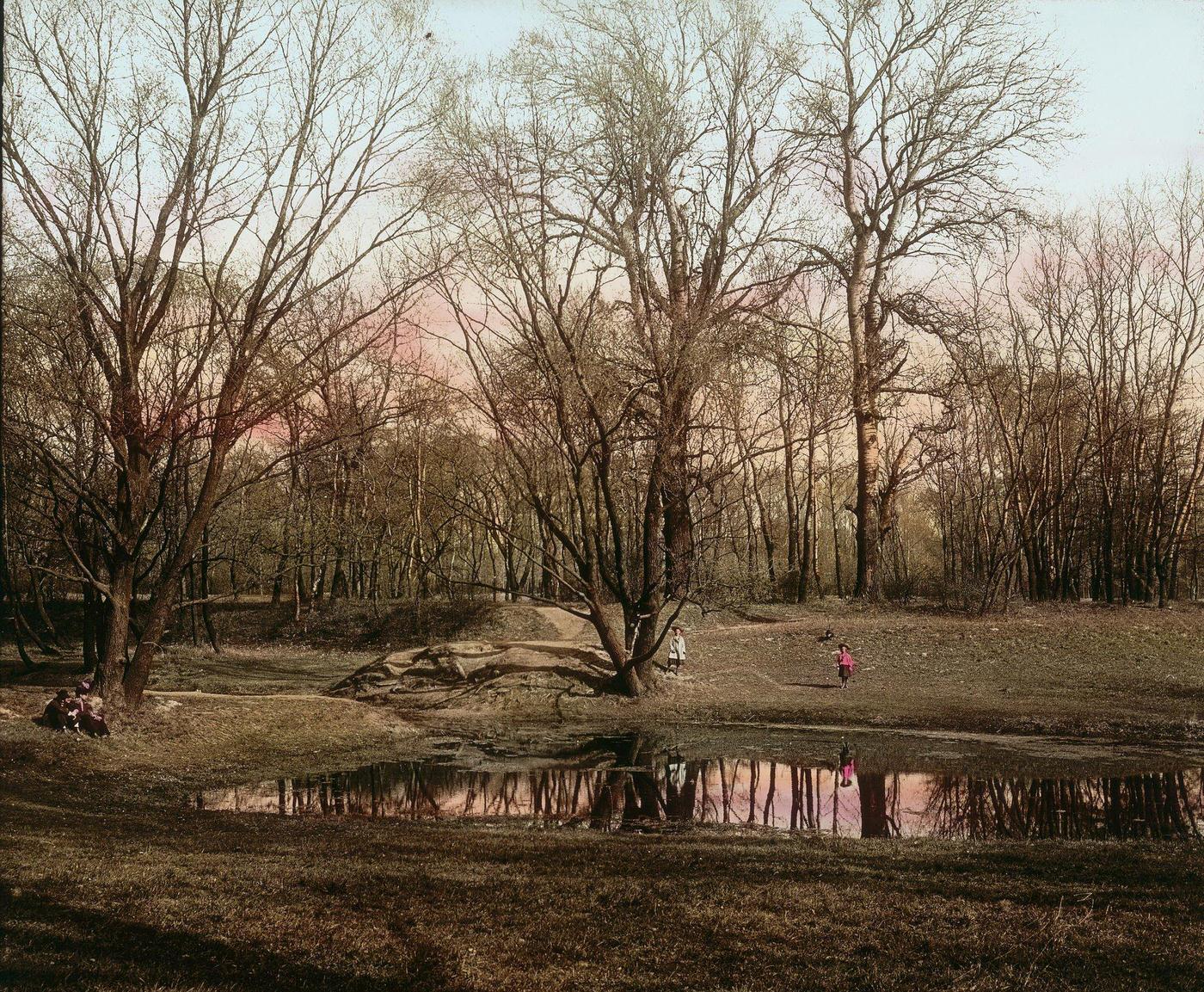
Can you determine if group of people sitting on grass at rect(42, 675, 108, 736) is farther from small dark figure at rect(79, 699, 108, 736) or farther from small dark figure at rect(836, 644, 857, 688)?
small dark figure at rect(836, 644, 857, 688)

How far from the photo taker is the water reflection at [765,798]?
10.3m

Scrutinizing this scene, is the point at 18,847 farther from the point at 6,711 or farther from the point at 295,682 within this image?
the point at 295,682

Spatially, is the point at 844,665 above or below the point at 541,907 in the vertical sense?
above

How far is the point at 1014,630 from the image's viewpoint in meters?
24.6

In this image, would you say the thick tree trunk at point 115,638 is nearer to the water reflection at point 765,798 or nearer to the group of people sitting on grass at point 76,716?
the group of people sitting on grass at point 76,716

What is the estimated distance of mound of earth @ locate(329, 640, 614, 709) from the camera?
1923cm

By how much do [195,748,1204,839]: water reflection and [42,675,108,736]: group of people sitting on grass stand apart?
9.21 feet

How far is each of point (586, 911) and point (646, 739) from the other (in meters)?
9.84

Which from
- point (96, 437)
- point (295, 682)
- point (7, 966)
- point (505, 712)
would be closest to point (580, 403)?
point (505, 712)

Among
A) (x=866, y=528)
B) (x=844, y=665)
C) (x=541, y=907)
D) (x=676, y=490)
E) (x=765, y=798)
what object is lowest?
(x=765, y=798)

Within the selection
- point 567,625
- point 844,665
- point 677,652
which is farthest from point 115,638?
point 567,625

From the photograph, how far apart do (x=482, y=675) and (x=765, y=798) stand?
364 inches

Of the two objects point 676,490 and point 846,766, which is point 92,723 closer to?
point 846,766

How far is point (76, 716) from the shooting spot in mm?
13938
